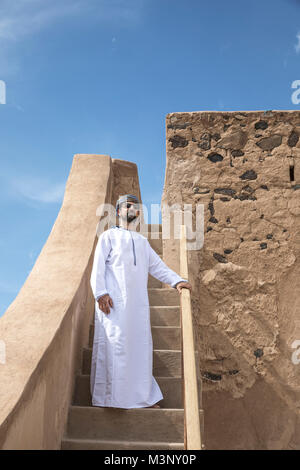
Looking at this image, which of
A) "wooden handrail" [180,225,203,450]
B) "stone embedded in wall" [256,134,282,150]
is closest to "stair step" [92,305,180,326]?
"wooden handrail" [180,225,203,450]

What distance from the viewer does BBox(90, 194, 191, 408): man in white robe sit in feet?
9.50

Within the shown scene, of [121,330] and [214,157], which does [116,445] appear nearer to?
[121,330]

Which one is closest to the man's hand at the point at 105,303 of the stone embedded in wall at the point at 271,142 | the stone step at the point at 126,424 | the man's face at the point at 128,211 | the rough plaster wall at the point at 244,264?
the stone step at the point at 126,424

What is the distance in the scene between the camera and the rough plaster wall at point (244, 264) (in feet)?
13.1

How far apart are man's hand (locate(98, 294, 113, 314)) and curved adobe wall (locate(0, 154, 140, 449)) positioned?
157mm

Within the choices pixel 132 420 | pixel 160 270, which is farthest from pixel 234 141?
pixel 132 420

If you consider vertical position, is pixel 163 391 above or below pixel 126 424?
above

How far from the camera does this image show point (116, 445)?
8.63ft

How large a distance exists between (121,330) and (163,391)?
566 millimetres

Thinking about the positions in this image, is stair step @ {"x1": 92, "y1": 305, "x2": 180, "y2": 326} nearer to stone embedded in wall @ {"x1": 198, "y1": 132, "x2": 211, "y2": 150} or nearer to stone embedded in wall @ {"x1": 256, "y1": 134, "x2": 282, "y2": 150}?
stone embedded in wall @ {"x1": 198, "y1": 132, "x2": 211, "y2": 150}

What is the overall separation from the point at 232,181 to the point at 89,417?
269cm

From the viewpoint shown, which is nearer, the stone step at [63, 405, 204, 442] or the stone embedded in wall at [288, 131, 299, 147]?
the stone step at [63, 405, 204, 442]

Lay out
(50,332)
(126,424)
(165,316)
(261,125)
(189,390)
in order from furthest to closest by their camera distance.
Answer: (261,125) < (165,316) < (126,424) < (50,332) < (189,390)
